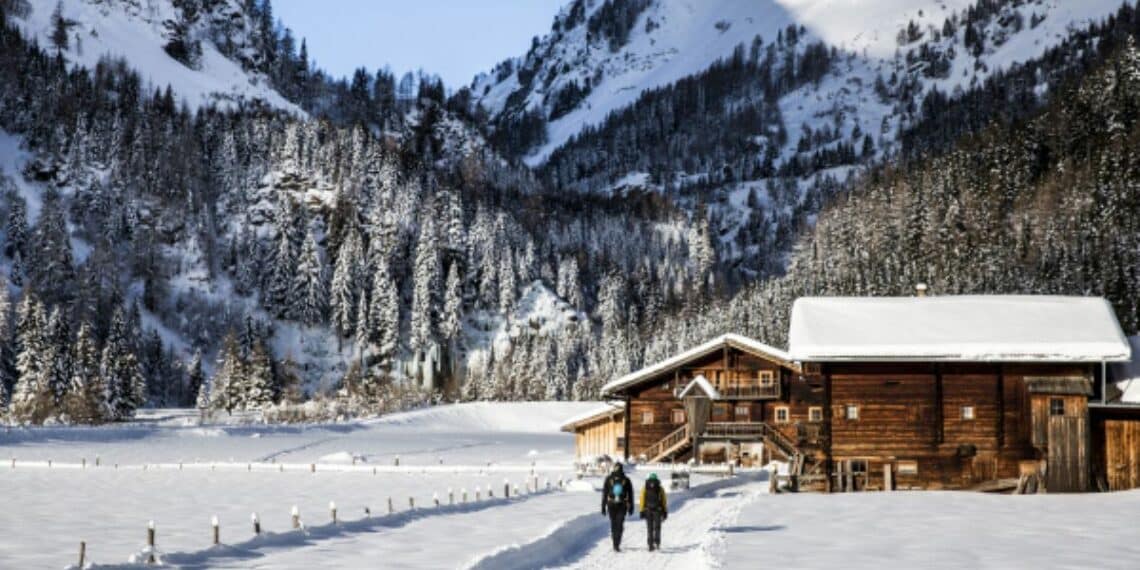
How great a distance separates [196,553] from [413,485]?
93.6 feet

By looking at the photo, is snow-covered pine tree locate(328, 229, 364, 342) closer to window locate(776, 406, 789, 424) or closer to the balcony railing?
the balcony railing

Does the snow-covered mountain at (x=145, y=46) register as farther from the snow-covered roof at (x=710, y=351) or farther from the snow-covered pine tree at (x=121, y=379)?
the snow-covered roof at (x=710, y=351)

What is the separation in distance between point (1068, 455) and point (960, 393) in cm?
463

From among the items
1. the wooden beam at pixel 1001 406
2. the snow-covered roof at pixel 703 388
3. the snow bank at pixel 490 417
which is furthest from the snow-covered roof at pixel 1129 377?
the snow bank at pixel 490 417

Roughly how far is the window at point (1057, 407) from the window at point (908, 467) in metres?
5.42

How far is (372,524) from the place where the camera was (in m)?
28.1

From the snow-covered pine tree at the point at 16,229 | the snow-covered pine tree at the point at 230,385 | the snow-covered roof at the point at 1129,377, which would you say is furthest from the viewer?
the snow-covered pine tree at the point at 16,229

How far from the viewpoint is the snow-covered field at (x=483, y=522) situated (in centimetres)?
2170

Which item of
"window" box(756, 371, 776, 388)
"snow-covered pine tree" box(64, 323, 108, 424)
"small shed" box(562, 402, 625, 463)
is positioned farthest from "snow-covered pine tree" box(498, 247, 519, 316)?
"window" box(756, 371, 776, 388)

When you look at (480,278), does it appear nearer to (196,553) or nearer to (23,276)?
(23,276)

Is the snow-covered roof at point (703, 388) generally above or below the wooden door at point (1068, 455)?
above

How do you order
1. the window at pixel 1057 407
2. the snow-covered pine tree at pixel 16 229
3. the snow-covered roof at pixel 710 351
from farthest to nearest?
the snow-covered pine tree at pixel 16 229 < the snow-covered roof at pixel 710 351 < the window at pixel 1057 407

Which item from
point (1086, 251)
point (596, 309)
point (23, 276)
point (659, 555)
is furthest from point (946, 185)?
point (659, 555)

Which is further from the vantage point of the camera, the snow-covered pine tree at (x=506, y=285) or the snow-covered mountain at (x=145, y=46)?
the snow-covered mountain at (x=145, y=46)
